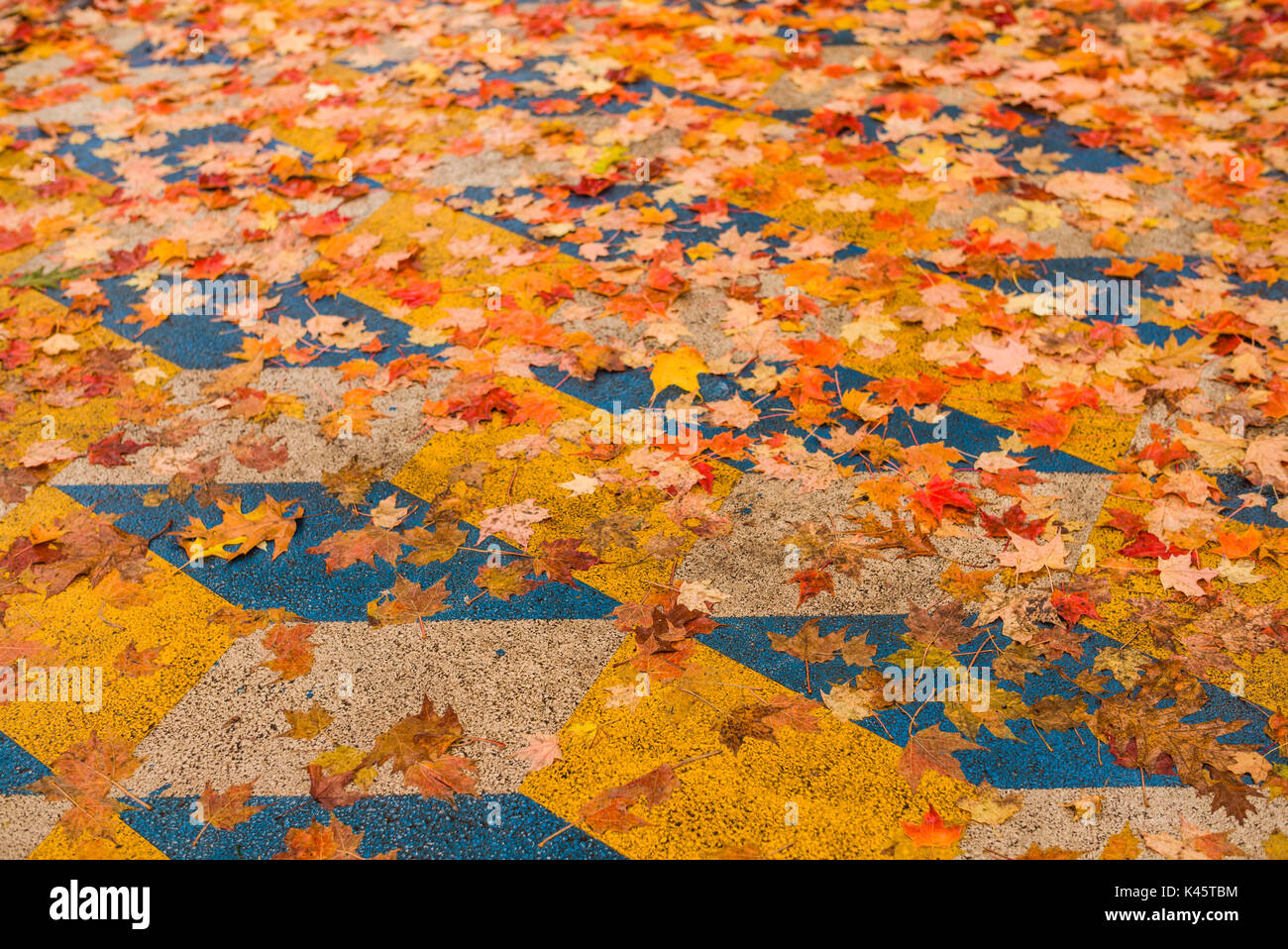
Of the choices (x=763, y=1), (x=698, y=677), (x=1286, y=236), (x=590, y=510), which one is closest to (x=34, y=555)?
(x=590, y=510)

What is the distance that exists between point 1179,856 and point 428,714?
1979mm

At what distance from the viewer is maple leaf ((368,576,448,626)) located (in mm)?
2967

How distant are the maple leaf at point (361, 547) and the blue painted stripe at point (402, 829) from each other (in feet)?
2.84

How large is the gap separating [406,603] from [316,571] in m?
0.37

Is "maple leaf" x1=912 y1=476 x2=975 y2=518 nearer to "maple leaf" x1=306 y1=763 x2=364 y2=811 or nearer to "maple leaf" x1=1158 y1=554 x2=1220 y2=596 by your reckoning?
"maple leaf" x1=1158 y1=554 x2=1220 y2=596

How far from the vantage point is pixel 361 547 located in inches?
125

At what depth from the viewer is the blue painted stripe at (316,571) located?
9.79ft

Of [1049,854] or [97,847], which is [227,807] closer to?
[97,847]

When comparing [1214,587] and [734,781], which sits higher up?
[1214,587]

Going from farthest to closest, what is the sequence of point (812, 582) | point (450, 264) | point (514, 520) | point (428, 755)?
point (450, 264) < point (514, 520) < point (812, 582) < point (428, 755)

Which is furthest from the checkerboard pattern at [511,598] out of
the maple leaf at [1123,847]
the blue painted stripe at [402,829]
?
the maple leaf at [1123,847]

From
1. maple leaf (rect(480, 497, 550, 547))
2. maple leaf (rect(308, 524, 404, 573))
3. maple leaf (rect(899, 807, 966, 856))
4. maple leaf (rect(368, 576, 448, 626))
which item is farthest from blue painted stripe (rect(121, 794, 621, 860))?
maple leaf (rect(480, 497, 550, 547))

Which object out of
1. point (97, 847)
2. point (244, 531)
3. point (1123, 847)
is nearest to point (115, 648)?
point (244, 531)

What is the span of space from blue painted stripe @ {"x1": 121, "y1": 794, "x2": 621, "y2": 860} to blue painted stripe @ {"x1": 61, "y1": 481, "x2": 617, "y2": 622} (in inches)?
25.5
